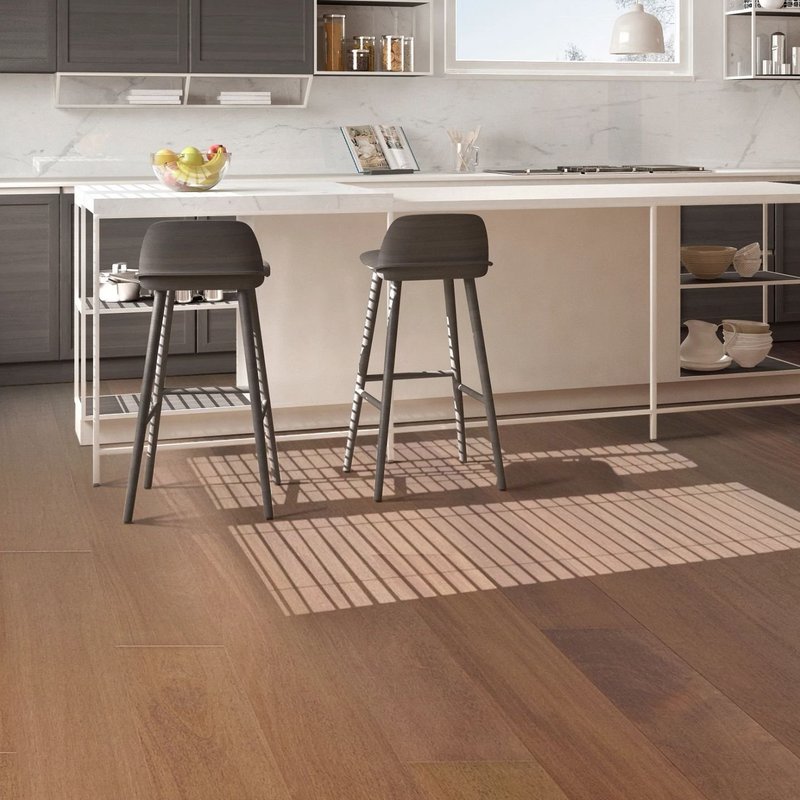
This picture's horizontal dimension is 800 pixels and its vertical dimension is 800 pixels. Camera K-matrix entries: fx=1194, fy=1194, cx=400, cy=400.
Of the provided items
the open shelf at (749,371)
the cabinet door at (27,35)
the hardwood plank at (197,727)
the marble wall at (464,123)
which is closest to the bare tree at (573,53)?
the marble wall at (464,123)

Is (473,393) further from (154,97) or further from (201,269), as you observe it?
(154,97)

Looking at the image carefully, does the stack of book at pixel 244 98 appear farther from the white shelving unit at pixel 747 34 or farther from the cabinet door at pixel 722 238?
the white shelving unit at pixel 747 34

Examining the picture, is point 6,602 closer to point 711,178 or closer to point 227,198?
point 227,198

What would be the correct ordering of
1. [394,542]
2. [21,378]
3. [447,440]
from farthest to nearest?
1. [21,378]
2. [447,440]
3. [394,542]

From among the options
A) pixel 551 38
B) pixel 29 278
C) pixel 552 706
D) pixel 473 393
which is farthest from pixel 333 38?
pixel 552 706

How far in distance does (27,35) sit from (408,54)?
6.30 ft

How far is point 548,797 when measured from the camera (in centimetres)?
193

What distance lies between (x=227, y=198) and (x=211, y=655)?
1.64 metres

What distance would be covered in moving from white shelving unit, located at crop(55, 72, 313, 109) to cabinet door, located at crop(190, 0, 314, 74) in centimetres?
8

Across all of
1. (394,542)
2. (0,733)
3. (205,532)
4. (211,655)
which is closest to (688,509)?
(394,542)

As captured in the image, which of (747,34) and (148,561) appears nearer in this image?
(148,561)

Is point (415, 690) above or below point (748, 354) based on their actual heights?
below

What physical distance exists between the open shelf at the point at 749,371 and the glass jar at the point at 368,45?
2.43 meters

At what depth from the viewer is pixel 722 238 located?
614cm
